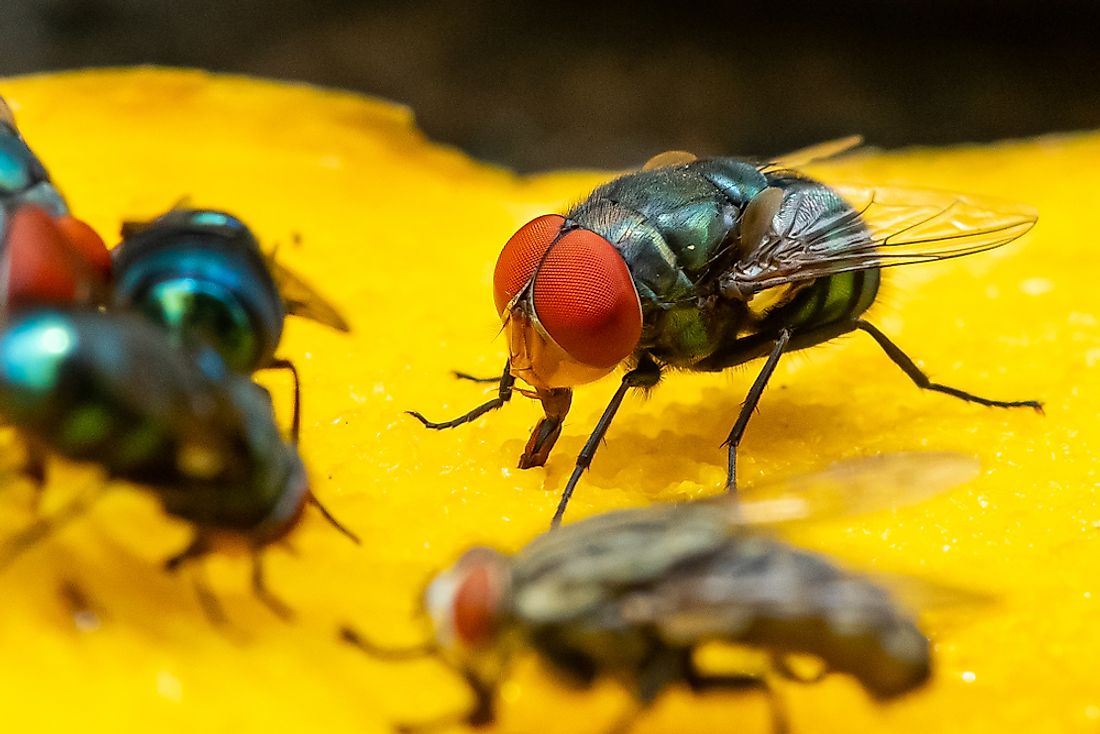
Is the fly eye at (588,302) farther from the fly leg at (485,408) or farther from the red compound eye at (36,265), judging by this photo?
the red compound eye at (36,265)

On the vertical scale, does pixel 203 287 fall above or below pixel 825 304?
above

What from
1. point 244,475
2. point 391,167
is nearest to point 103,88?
point 391,167

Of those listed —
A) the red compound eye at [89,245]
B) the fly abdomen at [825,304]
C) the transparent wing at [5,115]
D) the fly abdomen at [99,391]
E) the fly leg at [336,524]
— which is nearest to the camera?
the fly abdomen at [99,391]

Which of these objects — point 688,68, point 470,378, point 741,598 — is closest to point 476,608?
point 741,598

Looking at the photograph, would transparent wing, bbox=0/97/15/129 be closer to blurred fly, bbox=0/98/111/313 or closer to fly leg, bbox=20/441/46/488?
blurred fly, bbox=0/98/111/313

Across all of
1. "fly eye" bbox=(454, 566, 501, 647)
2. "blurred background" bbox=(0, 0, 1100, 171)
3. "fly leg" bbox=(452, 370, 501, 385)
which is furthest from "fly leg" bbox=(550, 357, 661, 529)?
"blurred background" bbox=(0, 0, 1100, 171)

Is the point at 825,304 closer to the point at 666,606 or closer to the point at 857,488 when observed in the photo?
the point at 857,488

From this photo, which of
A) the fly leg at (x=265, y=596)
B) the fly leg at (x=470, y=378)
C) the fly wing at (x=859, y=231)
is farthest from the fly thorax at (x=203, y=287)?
the fly wing at (x=859, y=231)
